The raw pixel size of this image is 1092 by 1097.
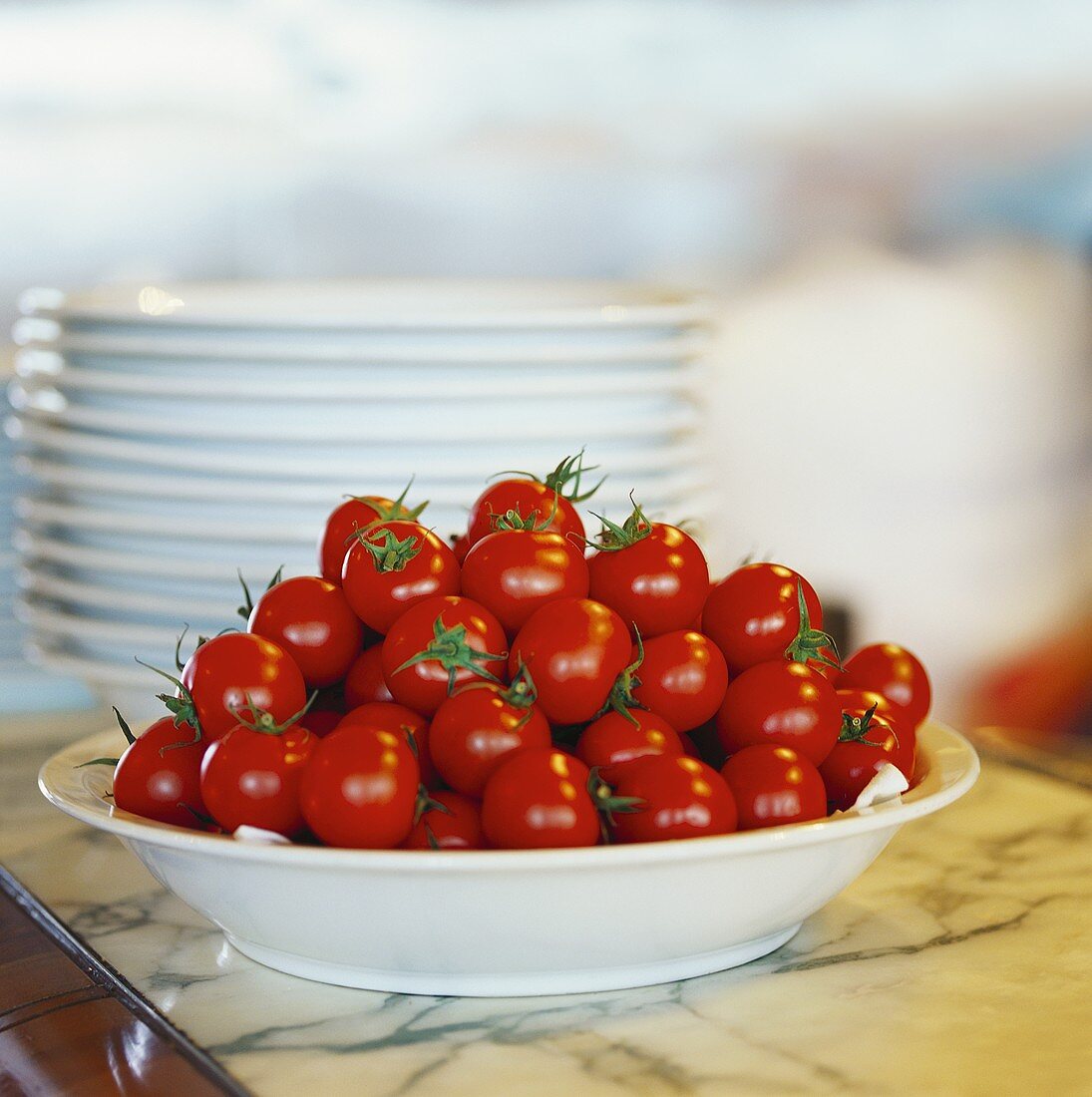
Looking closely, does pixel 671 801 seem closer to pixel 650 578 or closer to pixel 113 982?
pixel 650 578

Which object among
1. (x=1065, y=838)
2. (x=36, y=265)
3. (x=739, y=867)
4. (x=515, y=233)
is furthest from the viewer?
(x=515, y=233)

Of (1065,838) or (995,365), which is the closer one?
(1065,838)

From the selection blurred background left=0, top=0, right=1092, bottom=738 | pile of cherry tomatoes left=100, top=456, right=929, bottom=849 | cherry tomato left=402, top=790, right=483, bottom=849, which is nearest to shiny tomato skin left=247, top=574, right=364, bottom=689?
pile of cherry tomatoes left=100, top=456, right=929, bottom=849

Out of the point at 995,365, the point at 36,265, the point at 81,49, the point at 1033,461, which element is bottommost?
the point at 1033,461

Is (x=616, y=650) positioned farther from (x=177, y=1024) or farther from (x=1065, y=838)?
(x=1065, y=838)

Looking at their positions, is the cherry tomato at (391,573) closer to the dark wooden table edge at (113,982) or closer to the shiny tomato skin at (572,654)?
the shiny tomato skin at (572,654)

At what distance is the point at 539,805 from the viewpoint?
0.54 m

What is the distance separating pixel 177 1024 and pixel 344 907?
94 mm

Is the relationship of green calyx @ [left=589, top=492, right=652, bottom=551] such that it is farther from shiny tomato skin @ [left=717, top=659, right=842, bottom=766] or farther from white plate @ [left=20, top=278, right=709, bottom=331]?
white plate @ [left=20, top=278, right=709, bottom=331]

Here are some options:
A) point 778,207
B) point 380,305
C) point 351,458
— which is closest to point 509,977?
point 351,458

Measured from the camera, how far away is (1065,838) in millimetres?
835

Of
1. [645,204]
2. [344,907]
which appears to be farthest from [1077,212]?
[344,907]

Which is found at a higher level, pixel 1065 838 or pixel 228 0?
pixel 228 0

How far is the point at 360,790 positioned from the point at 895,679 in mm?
307
